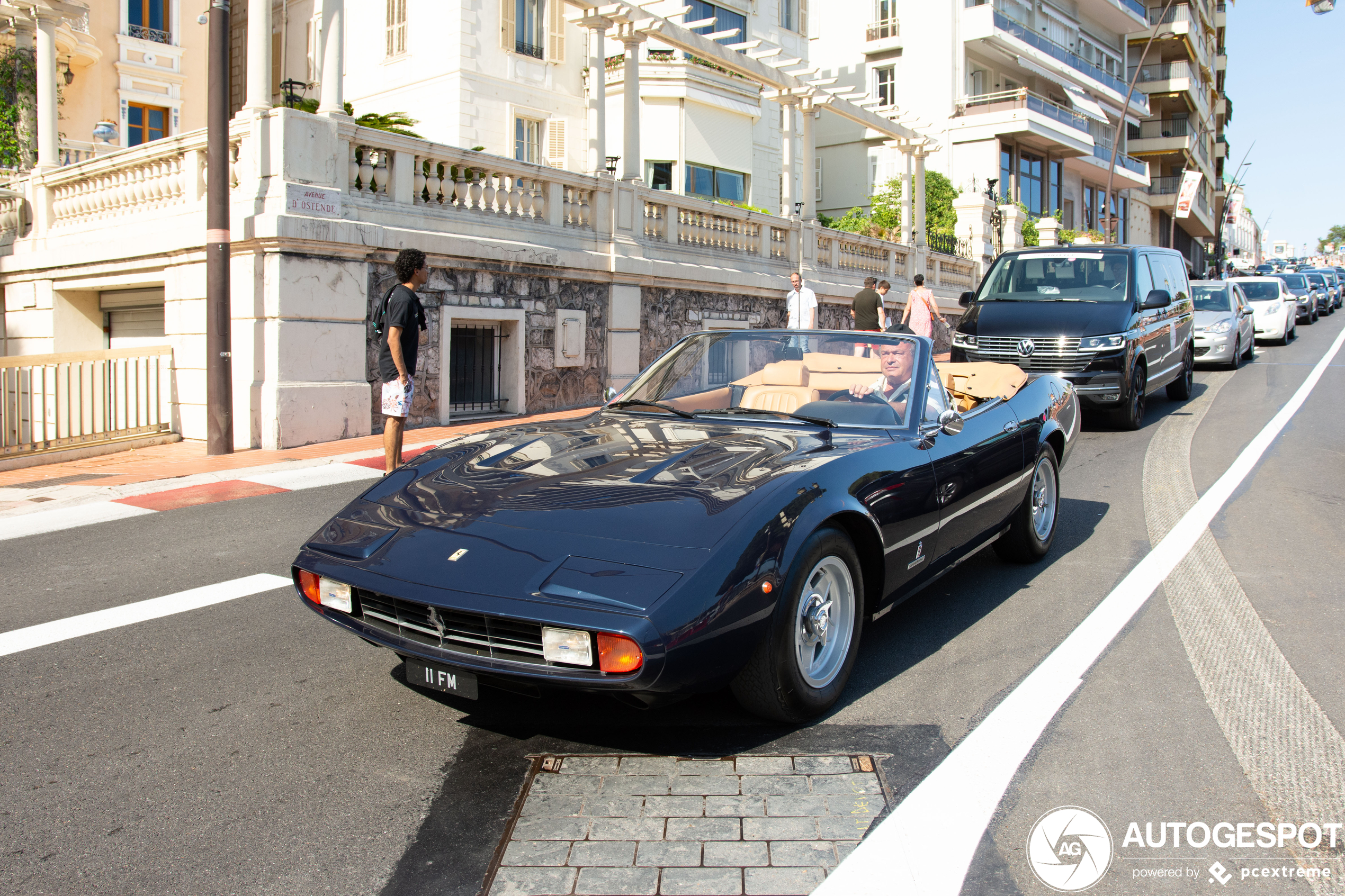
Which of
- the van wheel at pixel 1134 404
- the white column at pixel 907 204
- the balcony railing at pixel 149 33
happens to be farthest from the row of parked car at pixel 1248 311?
the balcony railing at pixel 149 33

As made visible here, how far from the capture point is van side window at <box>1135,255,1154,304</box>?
1109cm

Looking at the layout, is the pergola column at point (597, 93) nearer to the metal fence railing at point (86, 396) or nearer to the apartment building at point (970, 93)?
the metal fence railing at point (86, 396)

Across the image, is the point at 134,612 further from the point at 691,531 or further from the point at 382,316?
the point at 382,316

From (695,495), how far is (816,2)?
3881cm

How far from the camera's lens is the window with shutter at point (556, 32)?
75.7ft

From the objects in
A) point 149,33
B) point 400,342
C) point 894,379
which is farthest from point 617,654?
A: point 149,33

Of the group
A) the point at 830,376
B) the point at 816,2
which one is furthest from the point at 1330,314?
the point at 830,376

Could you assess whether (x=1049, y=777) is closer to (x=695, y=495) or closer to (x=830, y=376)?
(x=695, y=495)

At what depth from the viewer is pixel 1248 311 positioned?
762 inches

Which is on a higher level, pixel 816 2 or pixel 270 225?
pixel 816 2

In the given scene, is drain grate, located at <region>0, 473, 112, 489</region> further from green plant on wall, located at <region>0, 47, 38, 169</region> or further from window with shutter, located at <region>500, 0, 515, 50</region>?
window with shutter, located at <region>500, 0, 515, 50</region>

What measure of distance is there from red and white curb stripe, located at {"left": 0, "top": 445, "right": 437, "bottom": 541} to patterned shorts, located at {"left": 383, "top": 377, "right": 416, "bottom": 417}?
0.52 meters

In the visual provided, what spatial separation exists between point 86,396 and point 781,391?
8.84 meters

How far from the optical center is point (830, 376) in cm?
450
